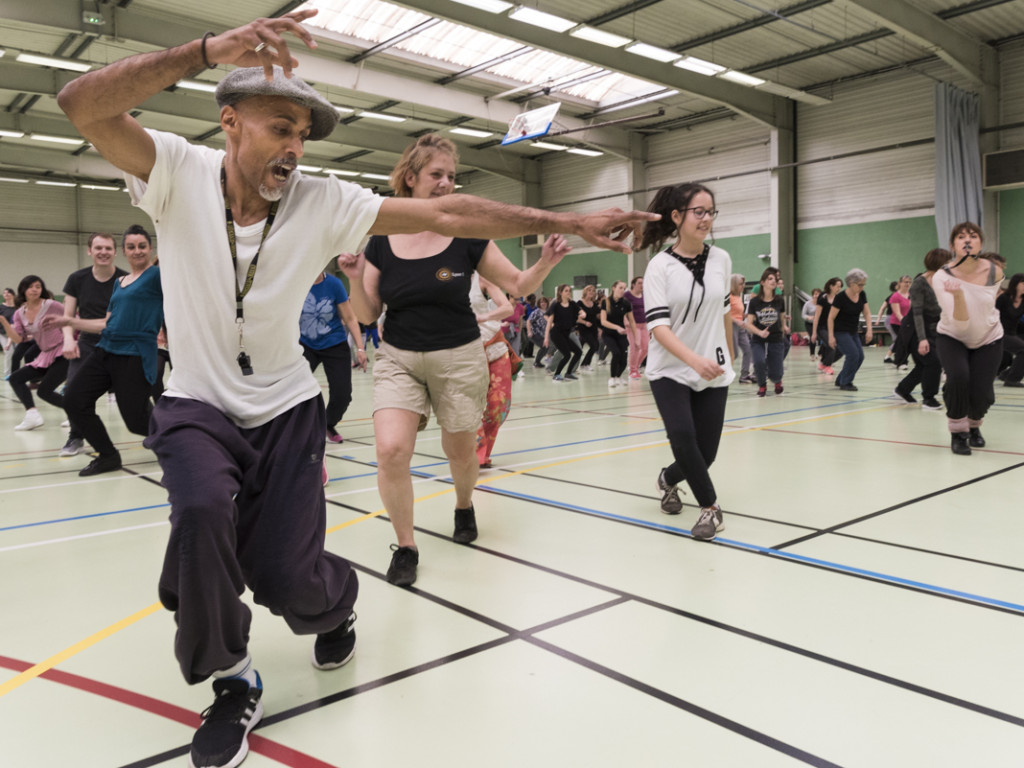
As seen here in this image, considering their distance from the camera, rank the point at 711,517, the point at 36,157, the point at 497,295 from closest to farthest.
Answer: the point at 711,517
the point at 497,295
the point at 36,157

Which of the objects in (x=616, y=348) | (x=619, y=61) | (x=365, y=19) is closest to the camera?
(x=616, y=348)

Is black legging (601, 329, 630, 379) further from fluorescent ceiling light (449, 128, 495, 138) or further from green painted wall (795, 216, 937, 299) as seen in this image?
fluorescent ceiling light (449, 128, 495, 138)

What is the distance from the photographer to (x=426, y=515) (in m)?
4.34

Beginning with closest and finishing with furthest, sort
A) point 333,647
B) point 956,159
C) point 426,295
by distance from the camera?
point 333,647, point 426,295, point 956,159

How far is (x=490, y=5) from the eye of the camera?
1442cm

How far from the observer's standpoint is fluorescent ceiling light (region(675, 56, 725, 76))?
58.5 ft

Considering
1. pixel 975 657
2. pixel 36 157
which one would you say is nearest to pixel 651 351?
pixel 975 657

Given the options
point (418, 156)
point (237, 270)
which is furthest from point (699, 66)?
point (237, 270)

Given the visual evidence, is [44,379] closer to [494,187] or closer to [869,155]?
[869,155]

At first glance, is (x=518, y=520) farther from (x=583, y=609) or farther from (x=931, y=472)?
(x=931, y=472)

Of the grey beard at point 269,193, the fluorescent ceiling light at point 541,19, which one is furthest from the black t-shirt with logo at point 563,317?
the grey beard at point 269,193

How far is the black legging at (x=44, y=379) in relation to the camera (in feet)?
25.2

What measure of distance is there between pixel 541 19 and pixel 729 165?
34.6 feet

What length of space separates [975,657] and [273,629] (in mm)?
2364
